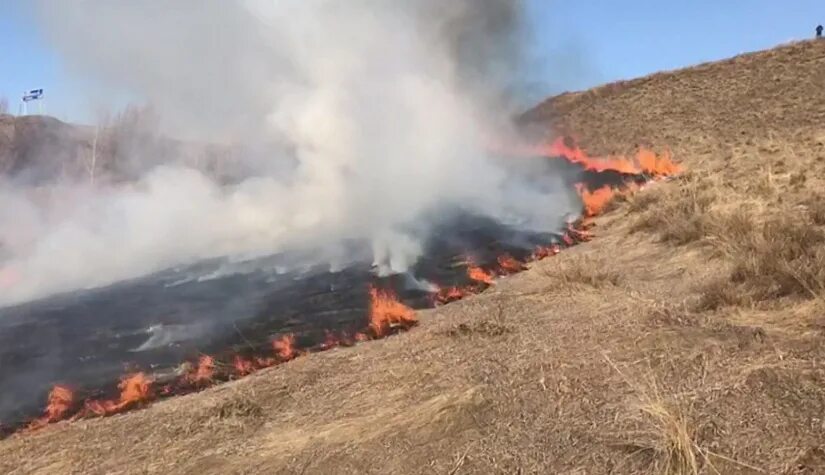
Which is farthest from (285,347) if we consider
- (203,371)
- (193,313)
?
(193,313)

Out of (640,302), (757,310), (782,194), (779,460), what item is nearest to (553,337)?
(640,302)

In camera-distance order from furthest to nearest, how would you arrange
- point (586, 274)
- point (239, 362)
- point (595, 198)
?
point (595, 198)
point (586, 274)
point (239, 362)

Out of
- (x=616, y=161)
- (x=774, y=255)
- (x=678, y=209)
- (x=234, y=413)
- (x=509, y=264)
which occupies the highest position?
(x=616, y=161)

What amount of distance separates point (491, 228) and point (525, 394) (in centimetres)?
Result: 1481

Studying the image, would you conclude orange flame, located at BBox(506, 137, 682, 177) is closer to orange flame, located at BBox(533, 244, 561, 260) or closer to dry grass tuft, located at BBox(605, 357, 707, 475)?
orange flame, located at BBox(533, 244, 561, 260)

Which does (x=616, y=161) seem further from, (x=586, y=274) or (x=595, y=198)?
(x=586, y=274)

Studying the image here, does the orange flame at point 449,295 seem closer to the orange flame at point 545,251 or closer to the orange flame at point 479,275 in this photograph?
the orange flame at point 479,275

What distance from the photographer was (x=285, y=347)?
11773 millimetres

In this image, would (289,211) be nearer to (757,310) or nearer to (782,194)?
(782,194)

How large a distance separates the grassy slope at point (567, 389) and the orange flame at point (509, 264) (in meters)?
1.37

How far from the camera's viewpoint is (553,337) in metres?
9.25

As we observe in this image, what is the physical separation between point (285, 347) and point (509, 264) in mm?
→ 6668

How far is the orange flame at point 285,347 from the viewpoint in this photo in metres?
11.3

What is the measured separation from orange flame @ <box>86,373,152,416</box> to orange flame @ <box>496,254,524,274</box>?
8.36 m
